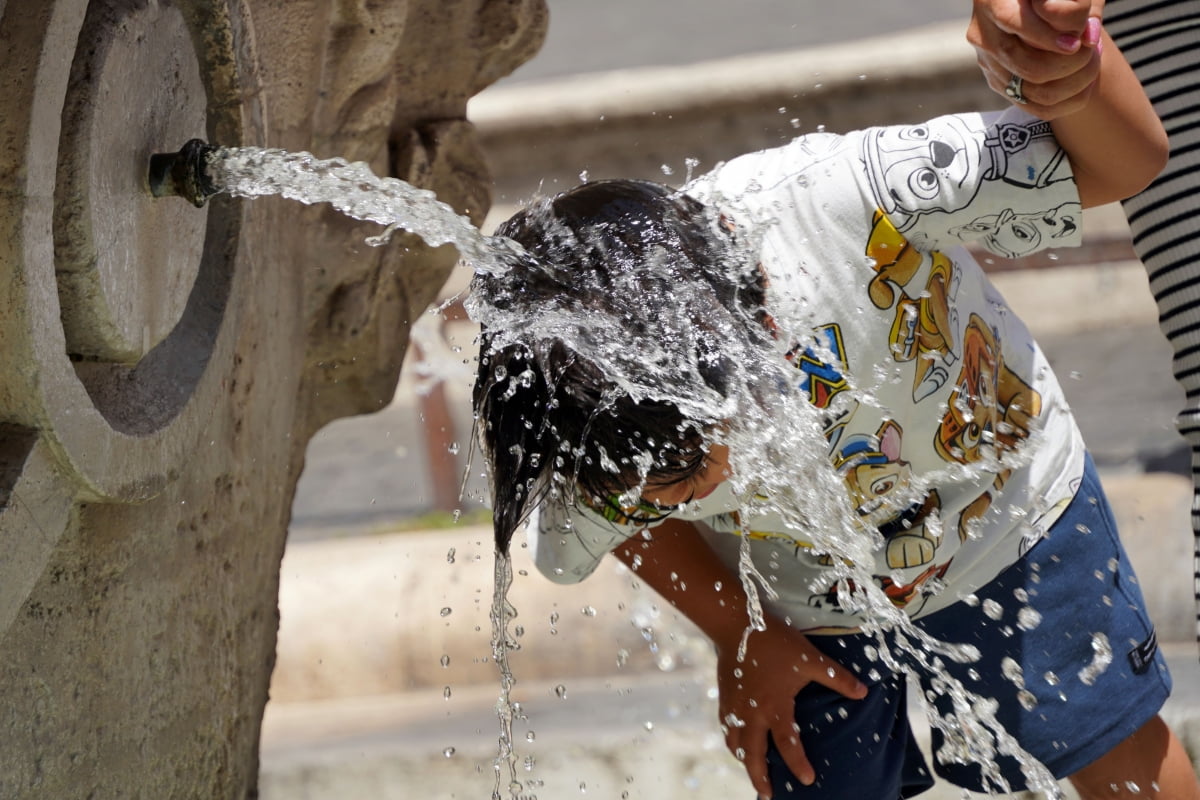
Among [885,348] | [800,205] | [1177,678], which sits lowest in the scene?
[1177,678]

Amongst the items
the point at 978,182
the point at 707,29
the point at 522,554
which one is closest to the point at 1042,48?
the point at 978,182

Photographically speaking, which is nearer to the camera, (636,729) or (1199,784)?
(1199,784)

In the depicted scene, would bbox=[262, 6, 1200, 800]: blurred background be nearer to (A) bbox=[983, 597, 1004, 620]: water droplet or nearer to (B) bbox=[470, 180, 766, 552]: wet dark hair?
(B) bbox=[470, 180, 766, 552]: wet dark hair

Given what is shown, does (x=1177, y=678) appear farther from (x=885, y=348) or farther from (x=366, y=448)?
(x=366, y=448)

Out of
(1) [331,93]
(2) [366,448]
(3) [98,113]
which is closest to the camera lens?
(3) [98,113]

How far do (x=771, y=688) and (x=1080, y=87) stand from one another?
0.68 meters

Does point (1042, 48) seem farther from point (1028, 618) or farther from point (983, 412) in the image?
point (1028, 618)

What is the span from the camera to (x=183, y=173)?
4.21 feet

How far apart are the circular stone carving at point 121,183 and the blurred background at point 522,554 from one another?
0.33m

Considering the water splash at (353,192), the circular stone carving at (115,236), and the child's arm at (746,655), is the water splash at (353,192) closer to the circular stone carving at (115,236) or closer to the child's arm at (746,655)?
the circular stone carving at (115,236)

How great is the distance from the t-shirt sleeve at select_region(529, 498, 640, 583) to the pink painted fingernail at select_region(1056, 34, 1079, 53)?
22.4 inches

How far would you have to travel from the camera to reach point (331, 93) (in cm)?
170

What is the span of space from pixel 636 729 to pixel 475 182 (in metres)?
0.79

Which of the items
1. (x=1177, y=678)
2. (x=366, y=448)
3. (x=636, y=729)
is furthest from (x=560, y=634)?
(x=366, y=448)
